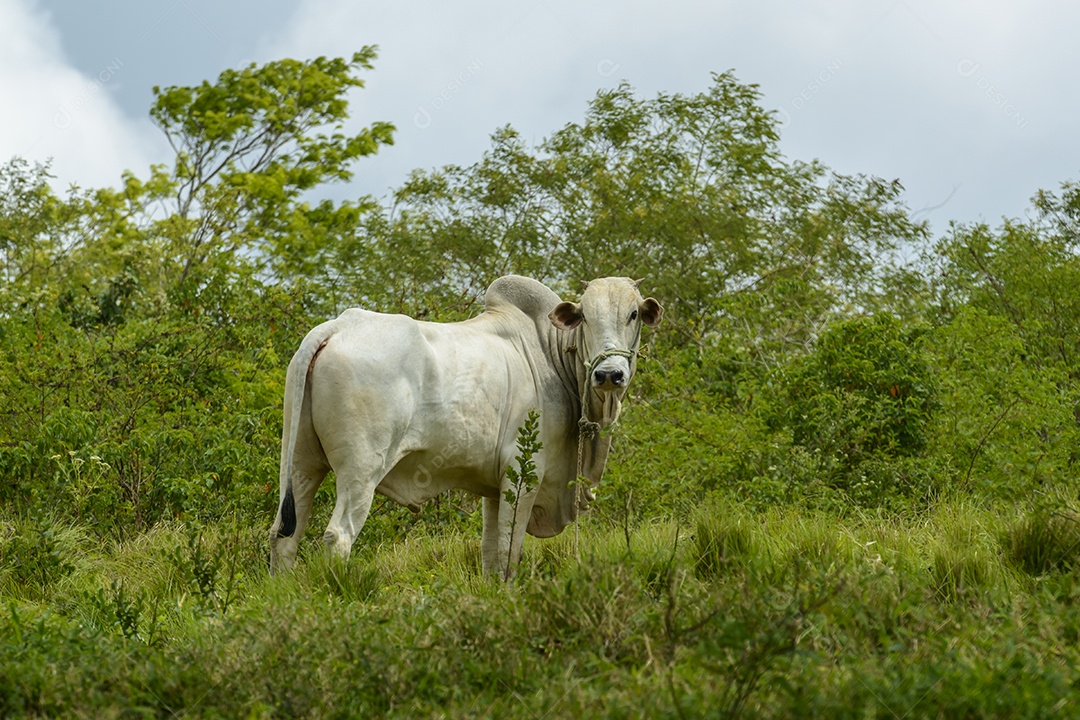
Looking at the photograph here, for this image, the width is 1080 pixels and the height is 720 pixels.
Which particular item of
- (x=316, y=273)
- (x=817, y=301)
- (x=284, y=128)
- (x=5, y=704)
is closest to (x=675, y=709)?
(x=5, y=704)

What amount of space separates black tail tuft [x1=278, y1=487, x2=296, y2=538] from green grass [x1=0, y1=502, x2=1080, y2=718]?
1.00 feet

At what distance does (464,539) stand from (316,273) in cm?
1290

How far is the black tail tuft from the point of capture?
5.55 m

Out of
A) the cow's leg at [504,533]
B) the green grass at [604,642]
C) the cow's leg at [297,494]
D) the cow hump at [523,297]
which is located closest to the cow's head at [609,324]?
the cow hump at [523,297]

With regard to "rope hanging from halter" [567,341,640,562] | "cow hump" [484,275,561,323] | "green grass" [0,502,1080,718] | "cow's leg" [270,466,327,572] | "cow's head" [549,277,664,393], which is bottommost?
"green grass" [0,502,1080,718]

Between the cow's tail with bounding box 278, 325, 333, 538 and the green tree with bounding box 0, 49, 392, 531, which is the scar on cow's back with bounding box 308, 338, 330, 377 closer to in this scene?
the cow's tail with bounding box 278, 325, 333, 538

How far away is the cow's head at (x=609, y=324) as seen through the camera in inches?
229

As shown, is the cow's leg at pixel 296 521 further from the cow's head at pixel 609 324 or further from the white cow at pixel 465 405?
the cow's head at pixel 609 324

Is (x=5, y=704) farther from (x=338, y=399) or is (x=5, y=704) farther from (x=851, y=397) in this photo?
(x=851, y=397)

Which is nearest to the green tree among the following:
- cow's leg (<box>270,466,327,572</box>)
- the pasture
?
the pasture

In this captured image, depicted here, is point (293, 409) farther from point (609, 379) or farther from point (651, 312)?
point (651, 312)

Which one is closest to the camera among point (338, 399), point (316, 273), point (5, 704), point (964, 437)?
point (5, 704)

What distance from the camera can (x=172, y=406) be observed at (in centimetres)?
929

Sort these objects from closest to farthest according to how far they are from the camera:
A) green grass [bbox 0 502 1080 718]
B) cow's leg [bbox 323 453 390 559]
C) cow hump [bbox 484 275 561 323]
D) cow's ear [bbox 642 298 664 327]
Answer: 1. green grass [bbox 0 502 1080 718]
2. cow's leg [bbox 323 453 390 559]
3. cow's ear [bbox 642 298 664 327]
4. cow hump [bbox 484 275 561 323]
